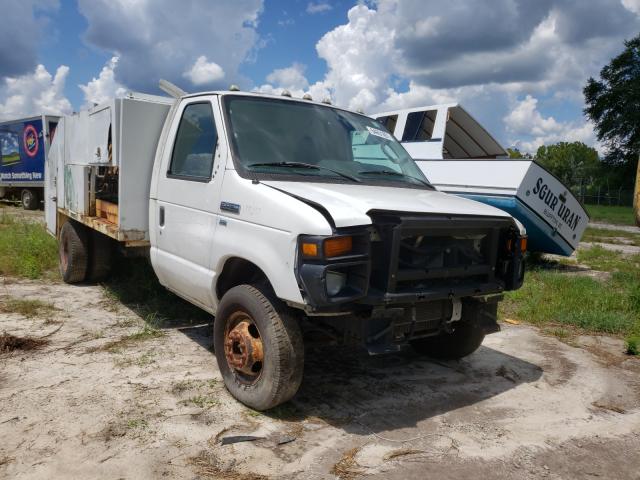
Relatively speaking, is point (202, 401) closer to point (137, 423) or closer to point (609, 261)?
point (137, 423)

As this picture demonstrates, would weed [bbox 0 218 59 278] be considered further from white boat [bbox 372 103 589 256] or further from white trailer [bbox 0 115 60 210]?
white trailer [bbox 0 115 60 210]

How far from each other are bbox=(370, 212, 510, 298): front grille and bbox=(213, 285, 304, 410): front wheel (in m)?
0.65

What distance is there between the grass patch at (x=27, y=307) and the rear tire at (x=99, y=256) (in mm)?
964

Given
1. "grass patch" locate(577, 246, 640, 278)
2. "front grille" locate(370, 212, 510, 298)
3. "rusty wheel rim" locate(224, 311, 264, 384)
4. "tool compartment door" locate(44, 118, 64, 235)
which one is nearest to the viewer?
"front grille" locate(370, 212, 510, 298)

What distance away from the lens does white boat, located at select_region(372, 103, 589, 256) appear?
30.0 ft

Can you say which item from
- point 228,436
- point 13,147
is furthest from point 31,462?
point 13,147

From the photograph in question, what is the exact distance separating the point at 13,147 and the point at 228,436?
18483mm

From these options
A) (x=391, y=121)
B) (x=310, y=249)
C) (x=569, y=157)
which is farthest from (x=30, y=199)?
(x=569, y=157)

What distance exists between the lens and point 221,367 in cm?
404

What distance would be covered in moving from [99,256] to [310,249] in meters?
4.81

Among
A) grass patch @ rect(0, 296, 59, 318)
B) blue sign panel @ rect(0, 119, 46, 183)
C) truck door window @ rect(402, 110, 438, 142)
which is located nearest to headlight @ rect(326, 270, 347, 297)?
grass patch @ rect(0, 296, 59, 318)

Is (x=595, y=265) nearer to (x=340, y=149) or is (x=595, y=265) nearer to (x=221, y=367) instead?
(x=340, y=149)

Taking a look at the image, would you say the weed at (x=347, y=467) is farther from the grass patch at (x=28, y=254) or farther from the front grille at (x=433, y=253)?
the grass patch at (x=28, y=254)

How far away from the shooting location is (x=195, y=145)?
179 inches
